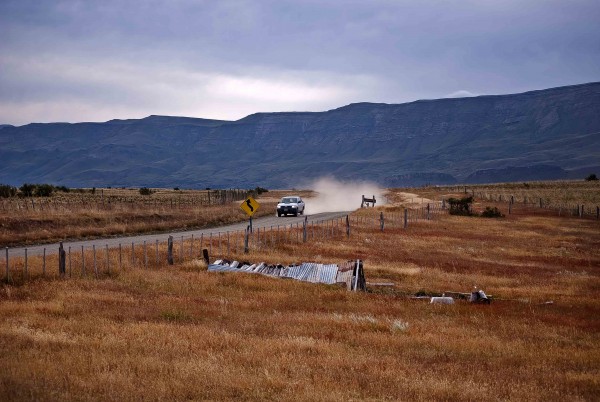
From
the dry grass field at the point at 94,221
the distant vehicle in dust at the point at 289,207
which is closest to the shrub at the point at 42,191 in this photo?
the dry grass field at the point at 94,221

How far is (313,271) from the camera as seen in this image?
2623 cm

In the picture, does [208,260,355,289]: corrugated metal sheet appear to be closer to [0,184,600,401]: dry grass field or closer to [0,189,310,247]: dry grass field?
[0,184,600,401]: dry grass field

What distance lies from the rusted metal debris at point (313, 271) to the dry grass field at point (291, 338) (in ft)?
2.89

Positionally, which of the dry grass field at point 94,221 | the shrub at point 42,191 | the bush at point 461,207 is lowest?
the bush at point 461,207

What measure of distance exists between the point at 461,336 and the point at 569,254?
97.2 feet

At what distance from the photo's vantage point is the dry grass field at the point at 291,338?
11039 mm

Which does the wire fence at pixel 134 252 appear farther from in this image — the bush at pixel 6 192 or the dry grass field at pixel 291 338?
the bush at pixel 6 192

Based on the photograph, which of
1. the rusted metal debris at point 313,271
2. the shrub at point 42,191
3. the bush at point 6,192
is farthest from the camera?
the shrub at point 42,191

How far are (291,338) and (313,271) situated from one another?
37.6ft

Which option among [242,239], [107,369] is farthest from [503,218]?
[107,369]

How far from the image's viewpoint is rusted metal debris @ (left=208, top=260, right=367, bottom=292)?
24344 mm

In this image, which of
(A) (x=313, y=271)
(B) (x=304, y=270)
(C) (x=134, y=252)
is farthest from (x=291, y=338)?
(C) (x=134, y=252)

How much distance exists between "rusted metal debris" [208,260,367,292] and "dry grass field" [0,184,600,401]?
88 cm

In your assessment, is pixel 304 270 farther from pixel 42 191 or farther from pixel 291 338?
pixel 42 191
